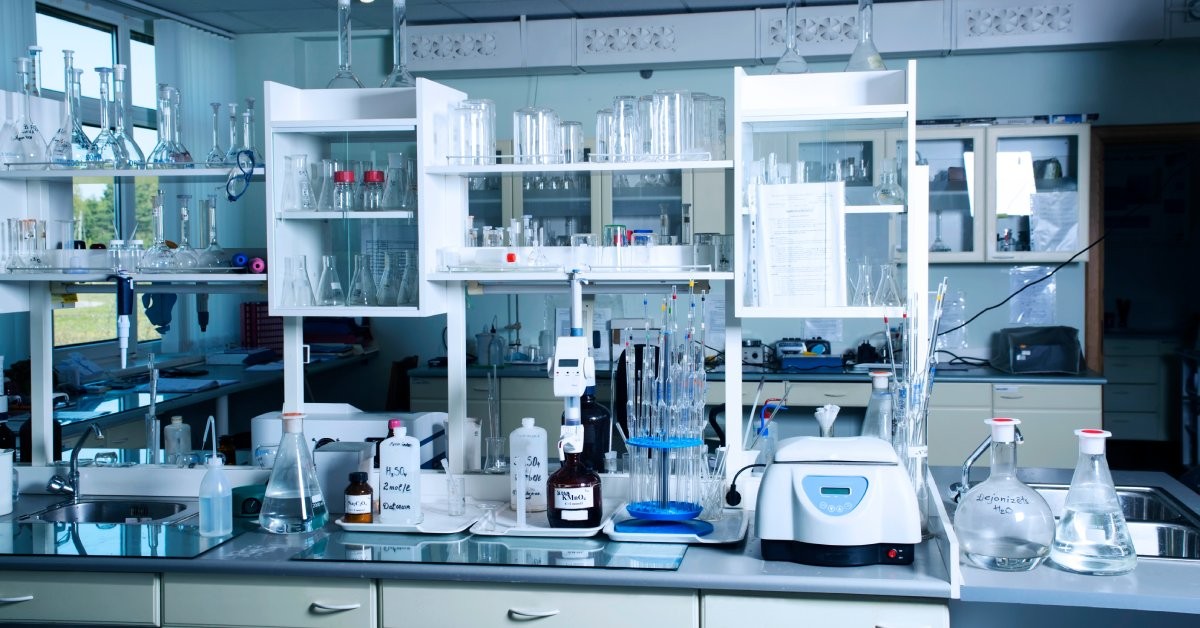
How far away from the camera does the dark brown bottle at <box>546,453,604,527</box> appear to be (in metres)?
2.51

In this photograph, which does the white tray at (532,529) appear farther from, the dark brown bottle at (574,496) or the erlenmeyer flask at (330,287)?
the erlenmeyer flask at (330,287)

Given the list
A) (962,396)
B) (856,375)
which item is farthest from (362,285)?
(962,396)

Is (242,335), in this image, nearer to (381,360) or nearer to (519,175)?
(381,360)

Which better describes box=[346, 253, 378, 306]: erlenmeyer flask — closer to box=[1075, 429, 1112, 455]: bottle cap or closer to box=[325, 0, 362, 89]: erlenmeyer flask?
box=[325, 0, 362, 89]: erlenmeyer flask

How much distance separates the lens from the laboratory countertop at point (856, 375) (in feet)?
16.7

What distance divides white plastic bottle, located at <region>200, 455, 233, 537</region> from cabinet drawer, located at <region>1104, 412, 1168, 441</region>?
5.89 meters

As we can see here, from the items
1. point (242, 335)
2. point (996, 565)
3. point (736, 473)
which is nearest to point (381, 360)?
point (242, 335)

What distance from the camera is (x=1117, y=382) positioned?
707 centimetres

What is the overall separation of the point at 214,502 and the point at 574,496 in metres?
0.87

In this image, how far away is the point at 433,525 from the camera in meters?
2.59

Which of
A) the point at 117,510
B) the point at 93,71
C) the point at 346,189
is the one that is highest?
the point at 93,71

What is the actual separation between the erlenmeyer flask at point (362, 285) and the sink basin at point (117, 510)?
0.72 metres

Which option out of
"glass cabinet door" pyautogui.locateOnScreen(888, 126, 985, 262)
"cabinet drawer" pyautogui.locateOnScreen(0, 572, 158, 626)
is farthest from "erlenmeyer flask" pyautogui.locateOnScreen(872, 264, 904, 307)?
"glass cabinet door" pyautogui.locateOnScreen(888, 126, 985, 262)

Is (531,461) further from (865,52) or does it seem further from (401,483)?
(865,52)
